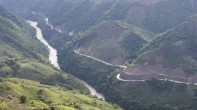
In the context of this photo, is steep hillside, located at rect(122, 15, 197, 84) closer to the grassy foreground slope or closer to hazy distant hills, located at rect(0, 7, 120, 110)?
hazy distant hills, located at rect(0, 7, 120, 110)

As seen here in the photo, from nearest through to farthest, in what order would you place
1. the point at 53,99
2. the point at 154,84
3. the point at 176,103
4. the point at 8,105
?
the point at 8,105 → the point at 53,99 → the point at 176,103 → the point at 154,84

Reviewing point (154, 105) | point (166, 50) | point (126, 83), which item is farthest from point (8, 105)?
point (166, 50)

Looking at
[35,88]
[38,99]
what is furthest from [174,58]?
[38,99]

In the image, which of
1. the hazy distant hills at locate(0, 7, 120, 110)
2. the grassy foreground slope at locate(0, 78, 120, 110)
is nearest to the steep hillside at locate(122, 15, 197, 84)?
the hazy distant hills at locate(0, 7, 120, 110)

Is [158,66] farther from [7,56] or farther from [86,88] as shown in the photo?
[7,56]

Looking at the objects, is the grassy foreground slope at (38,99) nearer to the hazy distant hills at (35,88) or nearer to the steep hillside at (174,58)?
the hazy distant hills at (35,88)

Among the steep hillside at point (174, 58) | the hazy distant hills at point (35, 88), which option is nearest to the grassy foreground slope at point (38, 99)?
the hazy distant hills at point (35, 88)

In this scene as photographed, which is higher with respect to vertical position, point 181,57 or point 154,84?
point 181,57

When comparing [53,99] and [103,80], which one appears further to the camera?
[103,80]
